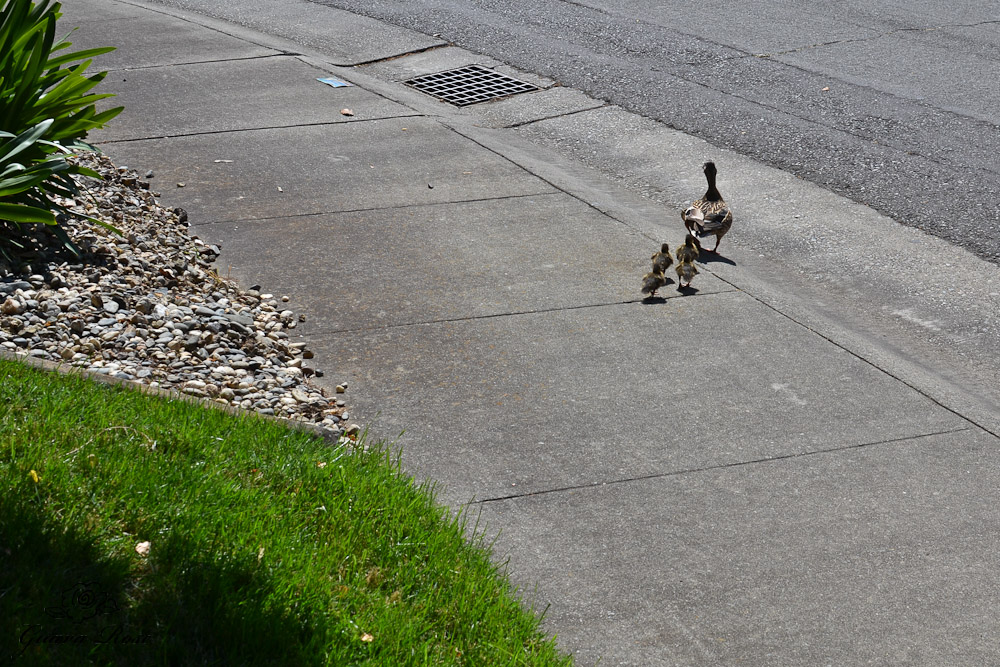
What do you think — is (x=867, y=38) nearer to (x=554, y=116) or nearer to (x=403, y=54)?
(x=554, y=116)

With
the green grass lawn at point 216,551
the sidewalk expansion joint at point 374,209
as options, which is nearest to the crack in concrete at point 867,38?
the sidewalk expansion joint at point 374,209

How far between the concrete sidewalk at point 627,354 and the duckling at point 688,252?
0.83ft

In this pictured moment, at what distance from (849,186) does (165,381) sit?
5881 millimetres

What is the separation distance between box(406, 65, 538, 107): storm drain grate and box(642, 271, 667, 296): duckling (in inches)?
179

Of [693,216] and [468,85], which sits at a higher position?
[468,85]

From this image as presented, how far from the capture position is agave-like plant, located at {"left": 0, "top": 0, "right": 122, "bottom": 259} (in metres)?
5.52

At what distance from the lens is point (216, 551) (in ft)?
11.8

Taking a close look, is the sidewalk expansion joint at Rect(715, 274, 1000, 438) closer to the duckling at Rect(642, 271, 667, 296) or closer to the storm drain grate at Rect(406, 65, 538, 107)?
the duckling at Rect(642, 271, 667, 296)

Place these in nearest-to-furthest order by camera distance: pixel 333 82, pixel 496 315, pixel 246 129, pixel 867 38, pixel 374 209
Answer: pixel 496 315 → pixel 374 209 → pixel 246 129 → pixel 333 82 → pixel 867 38

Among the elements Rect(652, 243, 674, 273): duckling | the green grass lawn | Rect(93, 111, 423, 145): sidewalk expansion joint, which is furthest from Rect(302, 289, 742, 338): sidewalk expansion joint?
Rect(93, 111, 423, 145): sidewalk expansion joint

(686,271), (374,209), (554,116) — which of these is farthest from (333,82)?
(686,271)

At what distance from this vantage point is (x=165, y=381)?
5.07 metres

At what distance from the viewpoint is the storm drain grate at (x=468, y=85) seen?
1064 centimetres

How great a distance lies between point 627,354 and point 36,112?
3.72 metres
